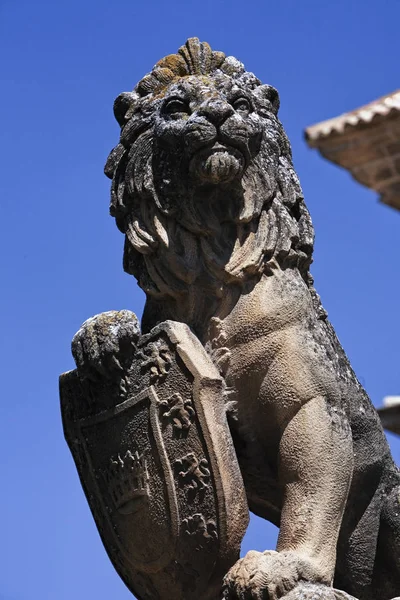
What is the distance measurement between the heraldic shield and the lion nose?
724mm

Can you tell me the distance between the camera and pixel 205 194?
5.77 metres

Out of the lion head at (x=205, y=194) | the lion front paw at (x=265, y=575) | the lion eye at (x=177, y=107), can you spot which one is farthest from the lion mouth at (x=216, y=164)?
the lion front paw at (x=265, y=575)

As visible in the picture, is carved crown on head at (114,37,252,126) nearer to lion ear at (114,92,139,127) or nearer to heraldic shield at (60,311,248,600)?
lion ear at (114,92,139,127)

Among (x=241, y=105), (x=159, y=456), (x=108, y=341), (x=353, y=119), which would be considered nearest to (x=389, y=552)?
(x=159, y=456)

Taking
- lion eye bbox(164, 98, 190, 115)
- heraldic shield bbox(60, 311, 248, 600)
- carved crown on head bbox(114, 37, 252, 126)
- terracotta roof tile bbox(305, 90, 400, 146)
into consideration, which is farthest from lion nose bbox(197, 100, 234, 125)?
terracotta roof tile bbox(305, 90, 400, 146)

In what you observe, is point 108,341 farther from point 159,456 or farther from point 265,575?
point 265,575

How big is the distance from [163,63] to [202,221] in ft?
2.35

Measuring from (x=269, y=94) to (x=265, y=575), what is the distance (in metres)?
1.84

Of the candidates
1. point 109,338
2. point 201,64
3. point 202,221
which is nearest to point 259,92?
point 201,64

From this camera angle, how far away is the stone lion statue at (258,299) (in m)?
5.59

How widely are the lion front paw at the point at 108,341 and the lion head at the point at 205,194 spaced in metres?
0.24

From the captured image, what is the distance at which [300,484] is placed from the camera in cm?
556

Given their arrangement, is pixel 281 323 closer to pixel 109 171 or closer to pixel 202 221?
pixel 202 221

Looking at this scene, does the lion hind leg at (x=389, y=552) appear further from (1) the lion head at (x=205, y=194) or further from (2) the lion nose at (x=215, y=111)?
(2) the lion nose at (x=215, y=111)
